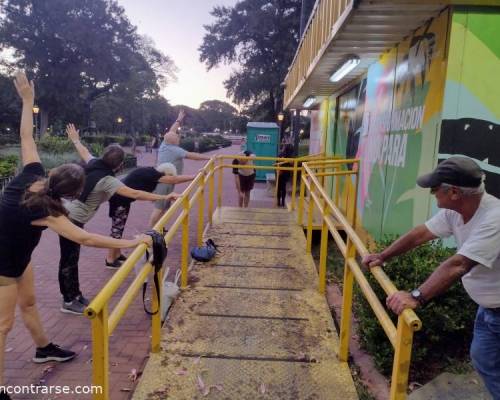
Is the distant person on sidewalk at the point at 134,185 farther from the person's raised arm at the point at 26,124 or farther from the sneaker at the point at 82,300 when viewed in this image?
the person's raised arm at the point at 26,124

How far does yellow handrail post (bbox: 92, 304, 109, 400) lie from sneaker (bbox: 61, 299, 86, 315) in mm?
2485

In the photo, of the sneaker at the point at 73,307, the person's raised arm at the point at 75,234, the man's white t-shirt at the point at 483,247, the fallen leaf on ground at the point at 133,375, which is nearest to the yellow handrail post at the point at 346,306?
the man's white t-shirt at the point at 483,247

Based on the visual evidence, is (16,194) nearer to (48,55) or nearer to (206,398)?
(206,398)

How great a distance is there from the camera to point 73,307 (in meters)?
4.68

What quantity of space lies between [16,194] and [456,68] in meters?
4.01

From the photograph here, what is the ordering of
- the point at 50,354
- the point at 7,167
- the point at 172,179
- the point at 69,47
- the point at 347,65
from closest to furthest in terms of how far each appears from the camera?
the point at 50,354 → the point at 172,179 → the point at 347,65 → the point at 7,167 → the point at 69,47

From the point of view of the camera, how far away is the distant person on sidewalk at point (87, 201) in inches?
182

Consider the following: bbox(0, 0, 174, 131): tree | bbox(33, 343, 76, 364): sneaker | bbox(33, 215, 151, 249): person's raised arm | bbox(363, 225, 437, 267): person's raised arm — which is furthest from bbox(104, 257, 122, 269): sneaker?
bbox(0, 0, 174, 131): tree

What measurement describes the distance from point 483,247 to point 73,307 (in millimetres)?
3874

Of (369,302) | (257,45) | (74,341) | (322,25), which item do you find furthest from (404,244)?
(257,45)

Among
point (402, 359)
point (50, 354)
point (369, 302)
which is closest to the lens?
point (402, 359)

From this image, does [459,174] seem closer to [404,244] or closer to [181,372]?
[404,244]

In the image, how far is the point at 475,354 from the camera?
8.48ft

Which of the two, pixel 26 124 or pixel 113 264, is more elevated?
pixel 26 124
